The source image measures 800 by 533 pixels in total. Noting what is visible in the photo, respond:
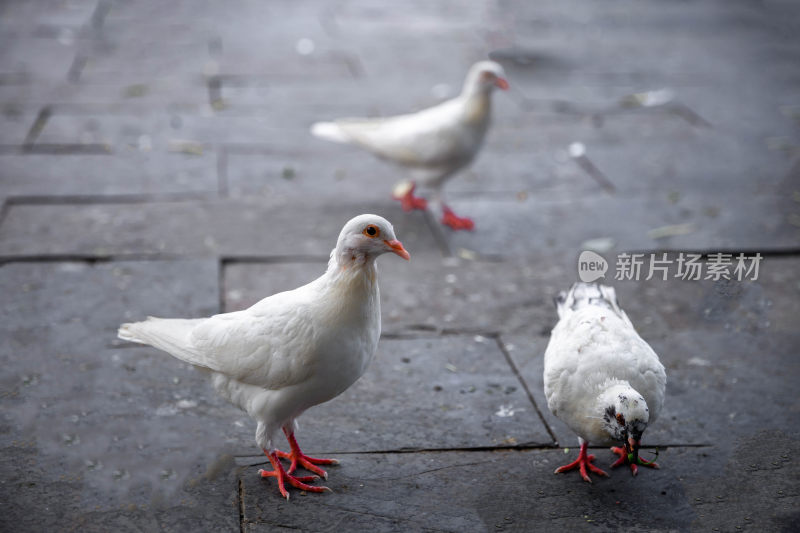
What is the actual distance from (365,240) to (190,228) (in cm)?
316

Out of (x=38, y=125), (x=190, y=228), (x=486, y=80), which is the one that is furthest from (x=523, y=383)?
(x=38, y=125)

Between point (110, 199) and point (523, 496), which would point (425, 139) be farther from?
point (523, 496)

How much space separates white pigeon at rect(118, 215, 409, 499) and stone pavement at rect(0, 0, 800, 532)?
44 cm

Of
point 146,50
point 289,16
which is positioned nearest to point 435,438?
point 146,50

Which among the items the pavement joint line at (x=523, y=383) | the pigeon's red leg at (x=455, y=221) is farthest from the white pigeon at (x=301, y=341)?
the pigeon's red leg at (x=455, y=221)

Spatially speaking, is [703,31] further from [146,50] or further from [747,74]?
[146,50]

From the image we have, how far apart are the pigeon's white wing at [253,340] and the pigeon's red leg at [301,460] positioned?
0.42 meters

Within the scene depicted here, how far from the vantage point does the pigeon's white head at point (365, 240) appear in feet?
10.8

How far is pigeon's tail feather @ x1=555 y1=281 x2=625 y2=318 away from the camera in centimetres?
392

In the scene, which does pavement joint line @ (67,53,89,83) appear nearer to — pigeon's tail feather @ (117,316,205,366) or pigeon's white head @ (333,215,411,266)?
pigeon's tail feather @ (117,316,205,366)

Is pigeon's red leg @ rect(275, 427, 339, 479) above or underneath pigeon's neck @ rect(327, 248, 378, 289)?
underneath

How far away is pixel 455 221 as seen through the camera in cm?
632

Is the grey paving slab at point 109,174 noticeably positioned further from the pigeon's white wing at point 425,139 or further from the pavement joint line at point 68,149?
the pigeon's white wing at point 425,139

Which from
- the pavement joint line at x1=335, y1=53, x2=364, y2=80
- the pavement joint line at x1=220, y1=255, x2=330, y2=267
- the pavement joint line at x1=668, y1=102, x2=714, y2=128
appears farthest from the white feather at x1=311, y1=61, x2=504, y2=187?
the pavement joint line at x1=335, y1=53, x2=364, y2=80
